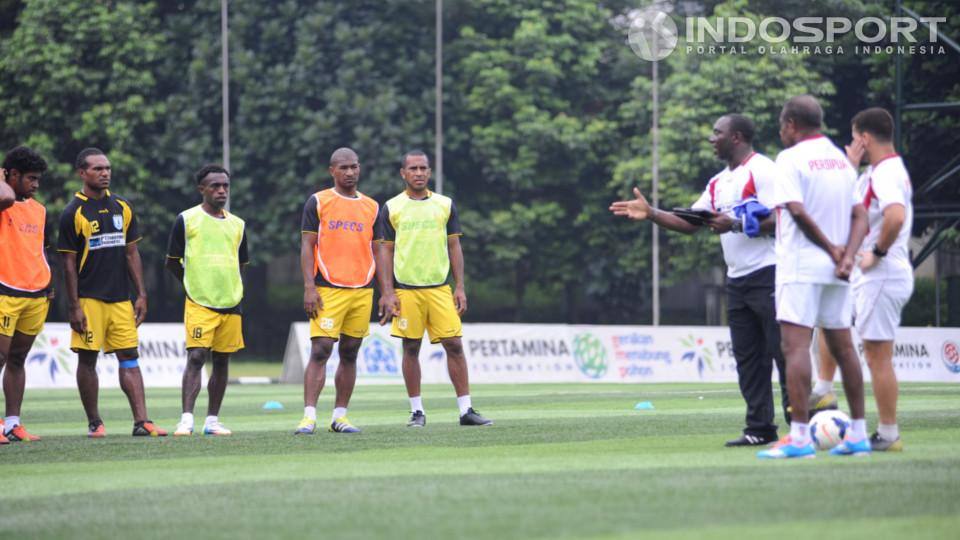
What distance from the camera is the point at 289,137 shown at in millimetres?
42844

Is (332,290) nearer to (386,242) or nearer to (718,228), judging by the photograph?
(386,242)

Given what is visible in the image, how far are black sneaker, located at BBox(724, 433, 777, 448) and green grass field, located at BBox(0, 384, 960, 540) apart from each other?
142 millimetres

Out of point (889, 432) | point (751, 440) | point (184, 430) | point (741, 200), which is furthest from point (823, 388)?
point (184, 430)

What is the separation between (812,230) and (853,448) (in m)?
1.46

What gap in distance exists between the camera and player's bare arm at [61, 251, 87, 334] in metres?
12.8

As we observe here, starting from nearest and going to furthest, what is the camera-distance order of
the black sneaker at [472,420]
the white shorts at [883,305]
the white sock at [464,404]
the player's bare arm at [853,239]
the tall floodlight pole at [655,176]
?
the player's bare arm at [853,239], the white shorts at [883,305], the black sneaker at [472,420], the white sock at [464,404], the tall floodlight pole at [655,176]

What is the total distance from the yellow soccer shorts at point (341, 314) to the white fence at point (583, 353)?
50.2 ft

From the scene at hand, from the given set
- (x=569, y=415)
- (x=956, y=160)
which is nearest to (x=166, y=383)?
(x=569, y=415)

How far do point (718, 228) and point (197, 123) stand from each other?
112 feet

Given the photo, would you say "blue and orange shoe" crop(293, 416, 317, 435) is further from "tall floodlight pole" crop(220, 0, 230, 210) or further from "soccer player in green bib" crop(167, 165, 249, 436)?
"tall floodlight pole" crop(220, 0, 230, 210)

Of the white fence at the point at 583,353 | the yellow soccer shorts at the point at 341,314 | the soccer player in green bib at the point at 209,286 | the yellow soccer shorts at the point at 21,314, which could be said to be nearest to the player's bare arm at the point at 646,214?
the yellow soccer shorts at the point at 341,314

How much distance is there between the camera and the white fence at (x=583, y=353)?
28.6m

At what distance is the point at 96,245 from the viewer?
42.8 feet

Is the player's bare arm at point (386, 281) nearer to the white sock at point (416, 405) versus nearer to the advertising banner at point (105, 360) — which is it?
the white sock at point (416, 405)
